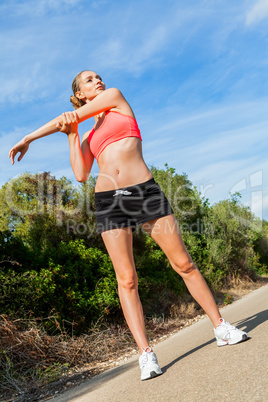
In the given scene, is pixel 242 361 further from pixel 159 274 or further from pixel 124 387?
pixel 159 274

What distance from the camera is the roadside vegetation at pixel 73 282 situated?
14.6 feet

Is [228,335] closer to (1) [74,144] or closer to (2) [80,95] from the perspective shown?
(1) [74,144]

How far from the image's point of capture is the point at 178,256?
2855 mm

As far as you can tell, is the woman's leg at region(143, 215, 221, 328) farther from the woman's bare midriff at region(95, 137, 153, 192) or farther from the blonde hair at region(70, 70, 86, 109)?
the blonde hair at region(70, 70, 86, 109)

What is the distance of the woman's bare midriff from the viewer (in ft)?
9.65

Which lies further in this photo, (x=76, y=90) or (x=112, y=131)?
(x=76, y=90)

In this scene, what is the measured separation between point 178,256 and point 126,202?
570mm

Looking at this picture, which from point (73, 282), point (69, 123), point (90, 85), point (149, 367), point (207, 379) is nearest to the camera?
point (207, 379)

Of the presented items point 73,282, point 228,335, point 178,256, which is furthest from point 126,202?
point 73,282

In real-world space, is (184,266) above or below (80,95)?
below

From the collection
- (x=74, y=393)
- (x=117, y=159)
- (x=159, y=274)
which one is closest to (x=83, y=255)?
(x=159, y=274)

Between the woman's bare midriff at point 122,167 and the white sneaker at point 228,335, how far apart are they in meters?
1.25

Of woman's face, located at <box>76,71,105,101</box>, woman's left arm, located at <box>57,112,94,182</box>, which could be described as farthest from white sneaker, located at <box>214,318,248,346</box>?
woman's face, located at <box>76,71,105,101</box>

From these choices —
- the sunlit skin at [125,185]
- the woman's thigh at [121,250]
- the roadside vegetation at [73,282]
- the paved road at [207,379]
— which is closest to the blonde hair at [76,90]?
the sunlit skin at [125,185]
